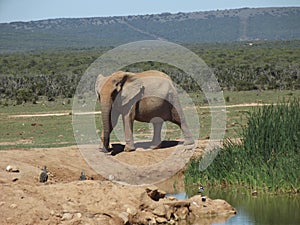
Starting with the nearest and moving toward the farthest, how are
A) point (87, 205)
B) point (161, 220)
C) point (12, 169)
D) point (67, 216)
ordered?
point (67, 216) < point (87, 205) < point (161, 220) < point (12, 169)

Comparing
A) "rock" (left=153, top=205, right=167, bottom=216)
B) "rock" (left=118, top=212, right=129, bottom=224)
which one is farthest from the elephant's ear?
"rock" (left=118, top=212, right=129, bottom=224)

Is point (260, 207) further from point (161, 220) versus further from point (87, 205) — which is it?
point (87, 205)

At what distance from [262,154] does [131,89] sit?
174 inches

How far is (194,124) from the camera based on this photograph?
83.0 ft

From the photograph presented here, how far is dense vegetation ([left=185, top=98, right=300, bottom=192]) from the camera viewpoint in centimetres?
1552

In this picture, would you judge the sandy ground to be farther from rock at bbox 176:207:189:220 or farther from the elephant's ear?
the elephant's ear

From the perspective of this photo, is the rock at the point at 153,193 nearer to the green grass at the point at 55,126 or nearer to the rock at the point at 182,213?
the rock at the point at 182,213

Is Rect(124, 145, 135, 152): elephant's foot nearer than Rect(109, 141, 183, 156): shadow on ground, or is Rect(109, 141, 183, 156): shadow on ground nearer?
Rect(124, 145, 135, 152): elephant's foot

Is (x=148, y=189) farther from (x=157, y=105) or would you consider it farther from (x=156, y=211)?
(x=157, y=105)

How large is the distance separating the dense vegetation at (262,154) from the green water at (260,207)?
27 cm

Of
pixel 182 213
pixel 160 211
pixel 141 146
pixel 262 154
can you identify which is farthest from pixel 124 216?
pixel 141 146

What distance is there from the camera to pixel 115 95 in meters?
19.4

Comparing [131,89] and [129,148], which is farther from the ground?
[131,89]

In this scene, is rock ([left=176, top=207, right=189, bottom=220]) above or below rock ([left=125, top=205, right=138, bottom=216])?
below
